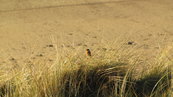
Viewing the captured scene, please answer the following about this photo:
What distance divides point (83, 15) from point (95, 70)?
531cm

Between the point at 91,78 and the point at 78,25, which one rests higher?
the point at 78,25

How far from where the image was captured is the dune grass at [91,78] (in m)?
3.69

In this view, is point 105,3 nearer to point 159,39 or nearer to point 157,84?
point 159,39

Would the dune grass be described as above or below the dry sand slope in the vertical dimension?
below

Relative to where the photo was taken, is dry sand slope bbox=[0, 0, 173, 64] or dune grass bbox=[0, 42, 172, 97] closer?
dune grass bbox=[0, 42, 172, 97]

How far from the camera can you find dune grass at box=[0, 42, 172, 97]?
369cm

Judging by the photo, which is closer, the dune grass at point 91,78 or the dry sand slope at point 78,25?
the dune grass at point 91,78

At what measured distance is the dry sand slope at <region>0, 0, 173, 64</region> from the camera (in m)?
6.68

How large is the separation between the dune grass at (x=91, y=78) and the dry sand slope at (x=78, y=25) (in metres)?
1.40

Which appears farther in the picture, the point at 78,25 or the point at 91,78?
the point at 78,25

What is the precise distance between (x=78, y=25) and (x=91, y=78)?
438 centimetres

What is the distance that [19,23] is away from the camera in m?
8.37

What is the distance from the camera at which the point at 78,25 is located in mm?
8297

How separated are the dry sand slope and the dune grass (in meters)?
1.40
